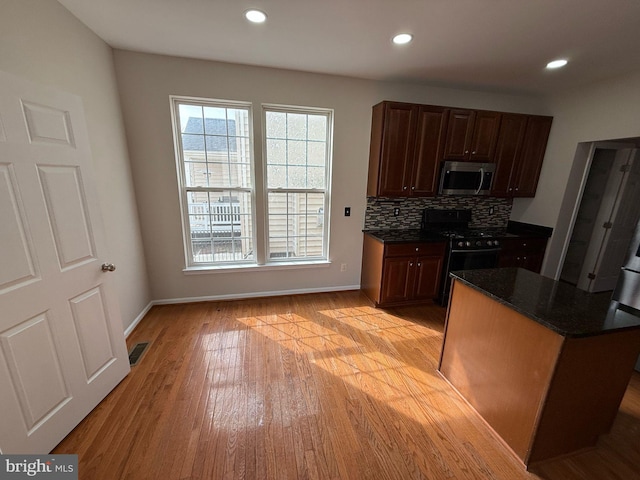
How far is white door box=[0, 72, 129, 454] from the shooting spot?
124 cm

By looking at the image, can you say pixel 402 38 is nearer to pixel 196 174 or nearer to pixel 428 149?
pixel 428 149

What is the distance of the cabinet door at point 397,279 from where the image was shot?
301 cm

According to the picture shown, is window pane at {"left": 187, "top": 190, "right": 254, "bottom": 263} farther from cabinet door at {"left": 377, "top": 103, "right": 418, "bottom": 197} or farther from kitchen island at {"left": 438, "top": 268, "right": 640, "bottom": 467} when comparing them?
kitchen island at {"left": 438, "top": 268, "right": 640, "bottom": 467}

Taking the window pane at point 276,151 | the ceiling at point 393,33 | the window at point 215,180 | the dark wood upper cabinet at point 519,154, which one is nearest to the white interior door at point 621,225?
the dark wood upper cabinet at point 519,154

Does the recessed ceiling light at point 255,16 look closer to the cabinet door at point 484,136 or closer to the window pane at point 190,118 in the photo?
the window pane at point 190,118

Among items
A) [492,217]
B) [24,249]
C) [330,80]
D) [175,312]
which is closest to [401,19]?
[330,80]

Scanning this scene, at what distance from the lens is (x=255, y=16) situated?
1.84 metres

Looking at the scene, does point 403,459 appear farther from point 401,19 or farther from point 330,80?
point 330,80

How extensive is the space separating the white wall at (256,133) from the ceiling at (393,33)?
159 mm

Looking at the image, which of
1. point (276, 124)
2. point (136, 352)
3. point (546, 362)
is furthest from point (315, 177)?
point (546, 362)

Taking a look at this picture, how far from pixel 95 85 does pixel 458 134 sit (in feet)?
12.0

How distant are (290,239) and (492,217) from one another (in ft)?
9.86

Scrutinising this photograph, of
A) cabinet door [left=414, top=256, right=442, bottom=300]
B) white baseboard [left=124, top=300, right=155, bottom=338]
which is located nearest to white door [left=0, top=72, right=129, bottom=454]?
white baseboard [left=124, top=300, right=155, bottom=338]

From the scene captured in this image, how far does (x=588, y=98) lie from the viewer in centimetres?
296
